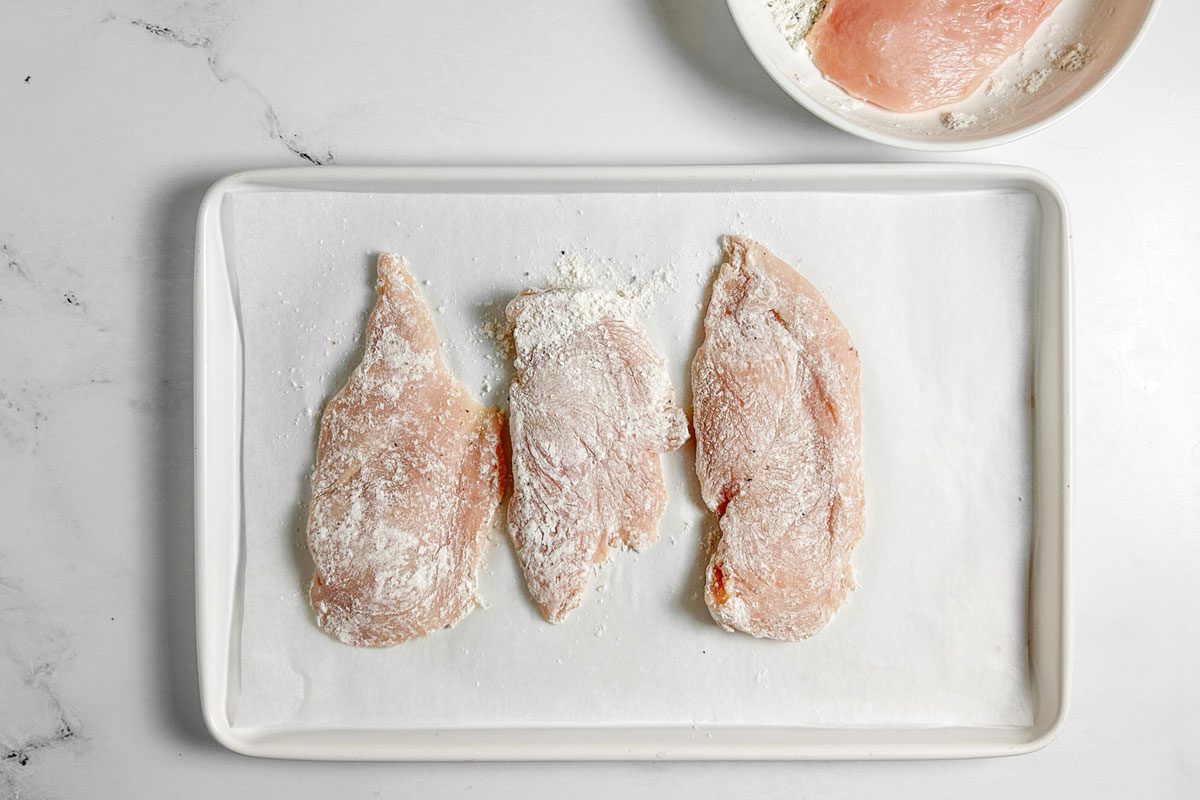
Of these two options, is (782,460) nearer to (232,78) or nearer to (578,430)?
(578,430)

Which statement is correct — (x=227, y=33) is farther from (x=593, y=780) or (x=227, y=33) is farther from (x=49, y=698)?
(x=593, y=780)

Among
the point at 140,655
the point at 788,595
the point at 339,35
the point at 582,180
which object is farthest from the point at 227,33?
the point at 788,595

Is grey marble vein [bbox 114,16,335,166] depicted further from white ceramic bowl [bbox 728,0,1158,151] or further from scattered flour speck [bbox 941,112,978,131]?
scattered flour speck [bbox 941,112,978,131]

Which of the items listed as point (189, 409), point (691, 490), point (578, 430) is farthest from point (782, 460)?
point (189, 409)

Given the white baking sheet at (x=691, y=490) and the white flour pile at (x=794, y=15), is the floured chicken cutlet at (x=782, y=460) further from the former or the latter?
the white flour pile at (x=794, y=15)

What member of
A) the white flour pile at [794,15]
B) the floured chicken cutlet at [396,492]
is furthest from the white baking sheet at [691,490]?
the white flour pile at [794,15]

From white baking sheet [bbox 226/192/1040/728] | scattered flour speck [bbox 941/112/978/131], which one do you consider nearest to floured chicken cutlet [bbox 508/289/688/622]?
white baking sheet [bbox 226/192/1040/728]
